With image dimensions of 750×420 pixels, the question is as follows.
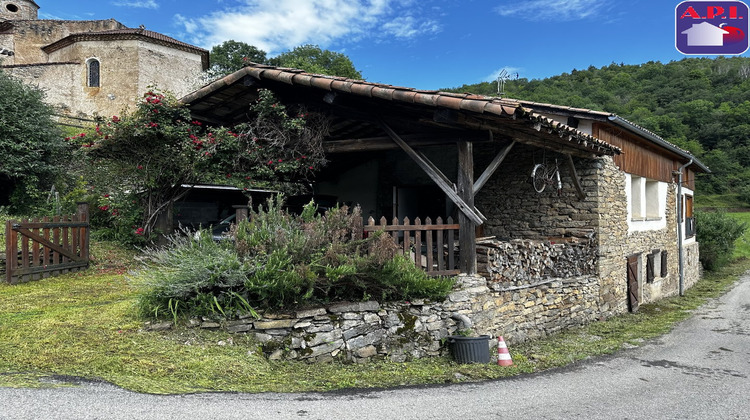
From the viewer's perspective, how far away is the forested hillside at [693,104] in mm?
34844

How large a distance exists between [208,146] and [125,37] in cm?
2407

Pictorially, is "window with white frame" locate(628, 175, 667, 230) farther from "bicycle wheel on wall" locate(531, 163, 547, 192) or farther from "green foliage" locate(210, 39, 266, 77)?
"green foliage" locate(210, 39, 266, 77)

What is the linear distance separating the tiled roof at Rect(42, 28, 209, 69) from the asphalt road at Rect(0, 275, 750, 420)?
28861mm

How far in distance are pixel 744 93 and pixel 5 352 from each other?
4884 cm

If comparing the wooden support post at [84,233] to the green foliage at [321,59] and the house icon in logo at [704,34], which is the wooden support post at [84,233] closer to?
the house icon in logo at [704,34]

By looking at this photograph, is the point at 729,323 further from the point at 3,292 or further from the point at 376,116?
the point at 3,292

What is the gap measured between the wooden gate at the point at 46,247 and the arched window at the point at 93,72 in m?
22.1

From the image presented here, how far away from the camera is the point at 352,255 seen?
585 centimetres

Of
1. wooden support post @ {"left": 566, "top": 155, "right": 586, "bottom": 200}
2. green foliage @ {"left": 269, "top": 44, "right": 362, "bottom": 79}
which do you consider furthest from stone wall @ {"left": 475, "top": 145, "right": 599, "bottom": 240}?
green foliage @ {"left": 269, "top": 44, "right": 362, "bottom": 79}

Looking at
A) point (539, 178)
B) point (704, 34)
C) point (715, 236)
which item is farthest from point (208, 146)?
point (715, 236)

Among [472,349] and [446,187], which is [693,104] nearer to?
[446,187]

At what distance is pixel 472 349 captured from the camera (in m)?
6.00

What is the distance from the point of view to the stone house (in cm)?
607

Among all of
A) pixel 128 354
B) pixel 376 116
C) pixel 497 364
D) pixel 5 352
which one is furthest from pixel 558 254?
pixel 5 352
